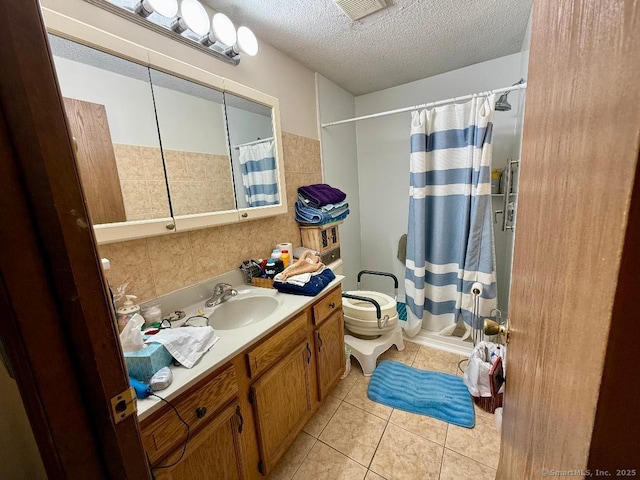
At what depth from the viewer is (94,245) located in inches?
16.8

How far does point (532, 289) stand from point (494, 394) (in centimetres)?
143

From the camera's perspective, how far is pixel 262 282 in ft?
4.96

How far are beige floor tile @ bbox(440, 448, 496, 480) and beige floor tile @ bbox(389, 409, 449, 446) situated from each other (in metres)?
0.09

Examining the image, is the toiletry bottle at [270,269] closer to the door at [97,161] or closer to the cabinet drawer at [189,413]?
the cabinet drawer at [189,413]

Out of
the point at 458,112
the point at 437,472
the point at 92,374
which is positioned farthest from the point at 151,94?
the point at 437,472

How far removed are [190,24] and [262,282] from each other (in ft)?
4.37

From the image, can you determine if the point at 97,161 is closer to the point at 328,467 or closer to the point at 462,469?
the point at 328,467

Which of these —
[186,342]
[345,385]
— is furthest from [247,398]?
[345,385]

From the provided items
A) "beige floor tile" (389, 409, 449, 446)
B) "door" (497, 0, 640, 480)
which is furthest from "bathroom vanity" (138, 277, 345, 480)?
"door" (497, 0, 640, 480)

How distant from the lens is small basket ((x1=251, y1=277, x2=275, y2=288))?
149 centimetres

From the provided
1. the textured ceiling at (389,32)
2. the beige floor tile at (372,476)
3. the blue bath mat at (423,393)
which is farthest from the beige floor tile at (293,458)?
the textured ceiling at (389,32)

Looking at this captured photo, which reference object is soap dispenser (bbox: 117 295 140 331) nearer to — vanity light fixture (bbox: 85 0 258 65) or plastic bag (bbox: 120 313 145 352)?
plastic bag (bbox: 120 313 145 352)

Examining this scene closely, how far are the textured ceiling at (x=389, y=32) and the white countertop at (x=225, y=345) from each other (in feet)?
5.16

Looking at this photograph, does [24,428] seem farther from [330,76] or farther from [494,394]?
[330,76]
